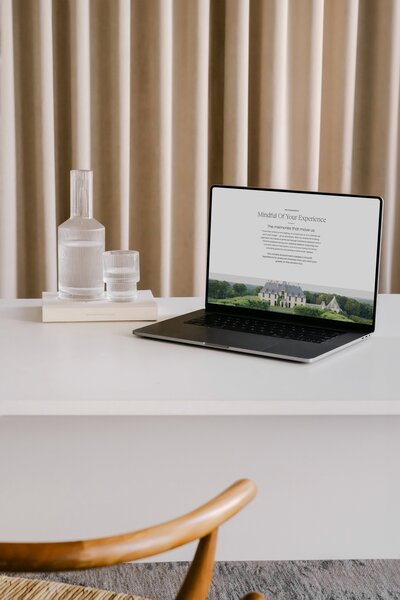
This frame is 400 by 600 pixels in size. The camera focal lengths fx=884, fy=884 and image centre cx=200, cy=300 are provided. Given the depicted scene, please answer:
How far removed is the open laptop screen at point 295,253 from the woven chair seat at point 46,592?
2.26ft

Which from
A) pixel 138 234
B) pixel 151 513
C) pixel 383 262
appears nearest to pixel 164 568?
pixel 151 513

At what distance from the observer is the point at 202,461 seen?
1.47 m

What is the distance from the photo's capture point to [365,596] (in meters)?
1.98

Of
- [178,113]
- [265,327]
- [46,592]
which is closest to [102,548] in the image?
[46,592]

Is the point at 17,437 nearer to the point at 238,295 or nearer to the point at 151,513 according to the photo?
the point at 151,513

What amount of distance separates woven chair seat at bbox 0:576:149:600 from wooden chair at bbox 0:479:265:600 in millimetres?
261

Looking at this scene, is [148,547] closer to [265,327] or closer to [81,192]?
[265,327]

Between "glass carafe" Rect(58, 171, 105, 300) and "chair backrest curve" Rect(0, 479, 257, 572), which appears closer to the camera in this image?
"chair backrest curve" Rect(0, 479, 257, 572)

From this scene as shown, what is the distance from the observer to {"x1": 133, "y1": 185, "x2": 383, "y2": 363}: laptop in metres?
1.56

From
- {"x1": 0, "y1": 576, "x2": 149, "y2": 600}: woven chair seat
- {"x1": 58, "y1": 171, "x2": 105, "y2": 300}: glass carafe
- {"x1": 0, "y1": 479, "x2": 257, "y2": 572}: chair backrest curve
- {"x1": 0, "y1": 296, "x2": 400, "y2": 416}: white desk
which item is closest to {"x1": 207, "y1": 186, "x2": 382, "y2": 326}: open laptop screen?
{"x1": 0, "y1": 296, "x2": 400, "y2": 416}: white desk

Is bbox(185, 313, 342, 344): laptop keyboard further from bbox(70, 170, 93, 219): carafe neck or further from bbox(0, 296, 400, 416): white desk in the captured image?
bbox(70, 170, 93, 219): carafe neck

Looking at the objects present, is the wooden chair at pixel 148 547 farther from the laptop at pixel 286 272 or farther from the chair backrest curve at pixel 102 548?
the laptop at pixel 286 272

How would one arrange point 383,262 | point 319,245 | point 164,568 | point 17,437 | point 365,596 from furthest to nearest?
1. point 383,262
2. point 164,568
3. point 365,596
4. point 319,245
5. point 17,437

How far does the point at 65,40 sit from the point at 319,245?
67.7 inches
